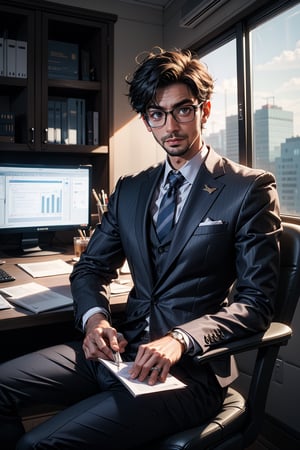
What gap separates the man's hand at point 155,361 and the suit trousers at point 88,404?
4.4 inches

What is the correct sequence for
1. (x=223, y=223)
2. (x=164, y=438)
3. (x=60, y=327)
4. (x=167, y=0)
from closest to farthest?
1. (x=164, y=438)
2. (x=223, y=223)
3. (x=60, y=327)
4. (x=167, y=0)

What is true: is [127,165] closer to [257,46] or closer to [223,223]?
[257,46]

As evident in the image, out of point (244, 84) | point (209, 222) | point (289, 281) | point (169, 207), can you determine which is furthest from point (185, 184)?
point (244, 84)

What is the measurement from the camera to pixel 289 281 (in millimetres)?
1169

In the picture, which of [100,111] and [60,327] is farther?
[100,111]

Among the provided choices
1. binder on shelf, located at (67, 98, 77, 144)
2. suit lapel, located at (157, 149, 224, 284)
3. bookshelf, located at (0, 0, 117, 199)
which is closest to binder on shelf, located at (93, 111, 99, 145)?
bookshelf, located at (0, 0, 117, 199)

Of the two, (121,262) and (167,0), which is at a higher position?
(167,0)

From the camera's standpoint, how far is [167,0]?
2.83 m

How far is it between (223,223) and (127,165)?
180 centimetres

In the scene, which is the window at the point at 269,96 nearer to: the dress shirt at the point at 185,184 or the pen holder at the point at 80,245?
the dress shirt at the point at 185,184

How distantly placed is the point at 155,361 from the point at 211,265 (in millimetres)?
341

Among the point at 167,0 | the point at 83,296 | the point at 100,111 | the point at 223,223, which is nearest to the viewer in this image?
the point at 223,223

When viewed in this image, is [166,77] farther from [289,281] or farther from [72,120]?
[72,120]

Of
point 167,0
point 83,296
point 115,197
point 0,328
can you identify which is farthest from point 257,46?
point 0,328
